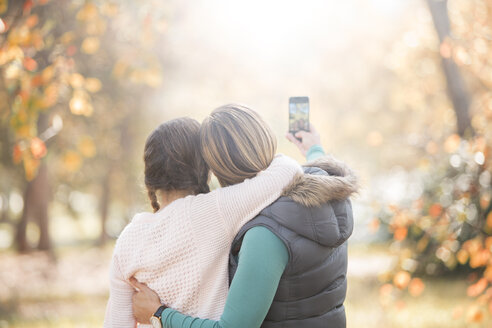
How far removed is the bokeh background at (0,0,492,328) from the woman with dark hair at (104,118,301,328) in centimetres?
75

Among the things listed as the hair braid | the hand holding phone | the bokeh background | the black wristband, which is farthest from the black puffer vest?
the bokeh background

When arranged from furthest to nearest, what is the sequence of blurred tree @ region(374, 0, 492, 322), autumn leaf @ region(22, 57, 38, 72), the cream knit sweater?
blurred tree @ region(374, 0, 492, 322) → autumn leaf @ region(22, 57, 38, 72) → the cream knit sweater

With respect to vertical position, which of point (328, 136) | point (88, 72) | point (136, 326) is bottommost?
point (328, 136)

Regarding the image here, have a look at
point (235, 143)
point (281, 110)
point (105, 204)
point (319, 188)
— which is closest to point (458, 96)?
point (319, 188)

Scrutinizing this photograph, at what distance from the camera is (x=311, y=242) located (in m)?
1.93

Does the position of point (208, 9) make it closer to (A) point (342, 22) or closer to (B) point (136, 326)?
(A) point (342, 22)

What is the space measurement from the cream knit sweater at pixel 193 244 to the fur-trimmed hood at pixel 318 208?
46 millimetres

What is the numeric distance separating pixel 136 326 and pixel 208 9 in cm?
1083

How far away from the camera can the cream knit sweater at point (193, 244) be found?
1.96 meters

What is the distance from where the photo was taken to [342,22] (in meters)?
14.5

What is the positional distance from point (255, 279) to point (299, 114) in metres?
1.16

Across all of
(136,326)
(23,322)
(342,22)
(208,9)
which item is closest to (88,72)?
(208,9)

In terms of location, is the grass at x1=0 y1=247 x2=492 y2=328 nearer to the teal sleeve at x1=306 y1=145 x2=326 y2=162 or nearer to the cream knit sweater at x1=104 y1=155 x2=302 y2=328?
the teal sleeve at x1=306 y1=145 x2=326 y2=162

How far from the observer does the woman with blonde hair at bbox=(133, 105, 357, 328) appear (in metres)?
1.83
